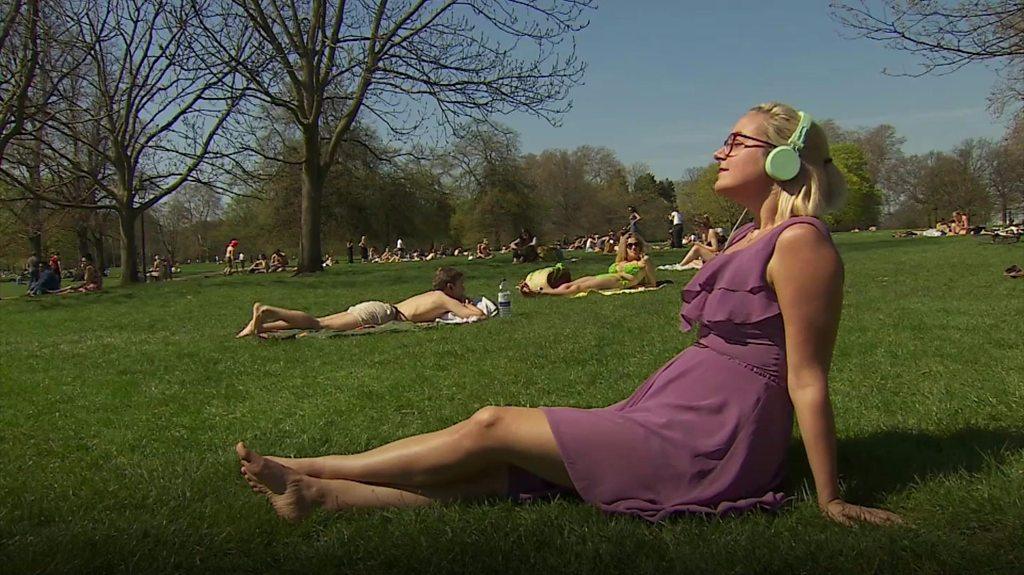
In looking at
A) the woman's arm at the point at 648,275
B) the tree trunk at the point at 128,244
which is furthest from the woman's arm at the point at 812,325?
the tree trunk at the point at 128,244

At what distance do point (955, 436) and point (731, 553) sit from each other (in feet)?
5.86

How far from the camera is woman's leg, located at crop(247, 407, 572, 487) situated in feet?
9.33

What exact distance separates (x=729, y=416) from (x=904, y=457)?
116 cm

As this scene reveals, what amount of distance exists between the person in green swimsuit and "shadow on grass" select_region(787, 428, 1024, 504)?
10.3 metres

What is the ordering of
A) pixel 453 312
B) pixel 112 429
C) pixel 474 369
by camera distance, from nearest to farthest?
pixel 112 429 < pixel 474 369 < pixel 453 312

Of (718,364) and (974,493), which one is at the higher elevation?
(718,364)

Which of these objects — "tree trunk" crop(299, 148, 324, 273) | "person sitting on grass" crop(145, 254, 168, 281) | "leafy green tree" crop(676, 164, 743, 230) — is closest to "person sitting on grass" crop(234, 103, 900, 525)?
"tree trunk" crop(299, 148, 324, 273)

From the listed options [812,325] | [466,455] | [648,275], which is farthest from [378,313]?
[812,325]

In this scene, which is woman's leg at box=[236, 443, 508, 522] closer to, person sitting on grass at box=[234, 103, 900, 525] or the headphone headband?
person sitting on grass at box=[234, 103, 900, 525]

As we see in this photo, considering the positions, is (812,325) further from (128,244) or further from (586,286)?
(128,244)

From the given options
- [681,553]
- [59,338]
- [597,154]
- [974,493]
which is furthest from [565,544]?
[597,154]

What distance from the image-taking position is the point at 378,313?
973 cm

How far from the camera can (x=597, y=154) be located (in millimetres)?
85125

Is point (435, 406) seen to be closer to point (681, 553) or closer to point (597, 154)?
point (681, 553)
